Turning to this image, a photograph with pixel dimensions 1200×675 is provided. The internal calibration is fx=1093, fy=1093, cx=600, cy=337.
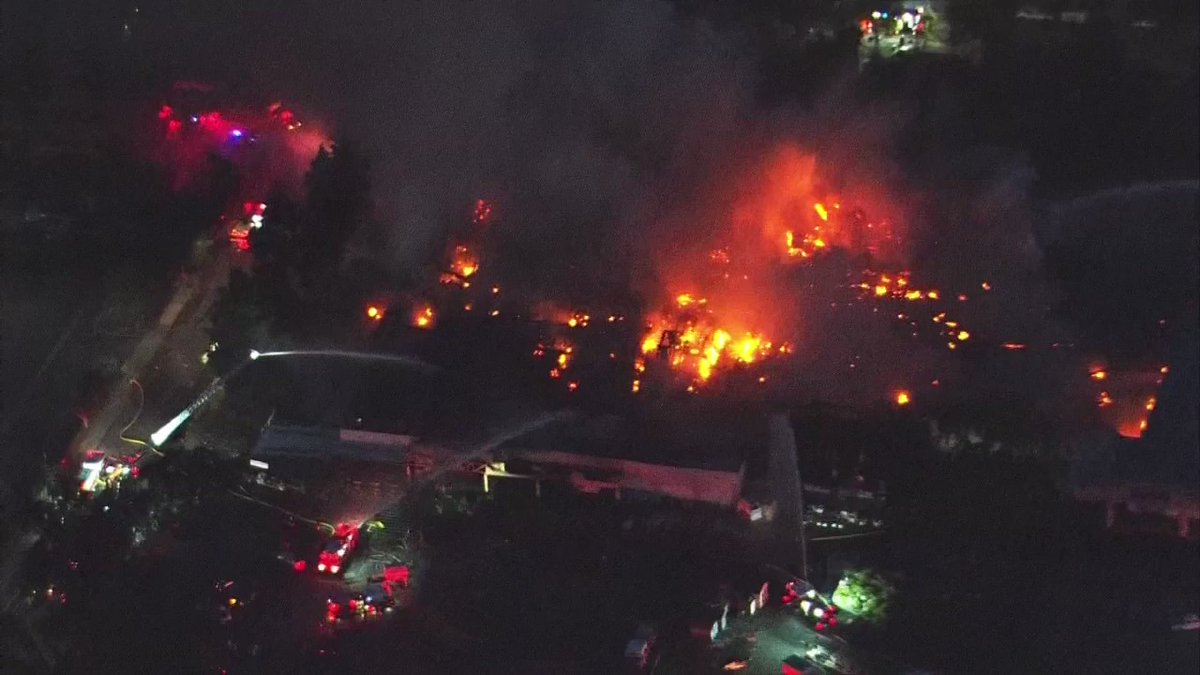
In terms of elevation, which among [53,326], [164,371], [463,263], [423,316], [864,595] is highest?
[463,263]

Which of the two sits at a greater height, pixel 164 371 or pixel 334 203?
pixel 334 203

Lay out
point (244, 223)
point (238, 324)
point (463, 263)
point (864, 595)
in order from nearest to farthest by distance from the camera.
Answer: point (864, 595), point (238, 324), point (463, 263), point (244, 223)

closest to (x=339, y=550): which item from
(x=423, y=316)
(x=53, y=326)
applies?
(x=423, y=316)

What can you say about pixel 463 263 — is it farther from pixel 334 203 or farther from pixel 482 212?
pixel 334 203

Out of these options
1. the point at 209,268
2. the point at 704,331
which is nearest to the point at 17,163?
the point at 209,268

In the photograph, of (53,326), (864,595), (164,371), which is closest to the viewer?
(864,595)

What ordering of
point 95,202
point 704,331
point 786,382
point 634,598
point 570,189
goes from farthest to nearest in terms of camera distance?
point 95,202, point 570,189, point 704,331, point 786,382, point 634,598

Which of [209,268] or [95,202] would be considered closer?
[209,268]

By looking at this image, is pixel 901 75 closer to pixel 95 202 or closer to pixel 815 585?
pixel 815 585

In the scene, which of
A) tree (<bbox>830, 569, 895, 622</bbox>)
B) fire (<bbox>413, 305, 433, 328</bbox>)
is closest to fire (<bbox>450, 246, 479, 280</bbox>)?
fire (<bbox>413, 305, 433, 328</bbox>)

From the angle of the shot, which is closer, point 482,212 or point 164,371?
point 164,371
